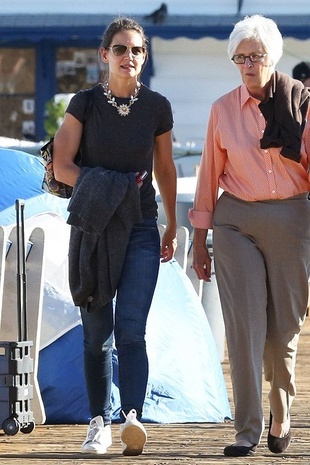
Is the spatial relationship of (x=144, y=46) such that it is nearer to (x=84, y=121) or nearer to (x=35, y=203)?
(x=84, y=121)

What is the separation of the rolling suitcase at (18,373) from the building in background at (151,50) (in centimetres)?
1481

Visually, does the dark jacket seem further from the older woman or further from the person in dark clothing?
the older woman

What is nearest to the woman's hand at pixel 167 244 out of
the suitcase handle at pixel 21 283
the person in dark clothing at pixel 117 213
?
the person in dark clothing at pixel 117 213

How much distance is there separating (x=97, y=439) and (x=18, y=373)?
0.61 m

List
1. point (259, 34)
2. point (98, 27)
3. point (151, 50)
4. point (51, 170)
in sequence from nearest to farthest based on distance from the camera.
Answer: point (259, 34) < point (51, 170) < point (98, 27) < point (151, 50)

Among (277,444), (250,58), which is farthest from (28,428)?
(250,58)

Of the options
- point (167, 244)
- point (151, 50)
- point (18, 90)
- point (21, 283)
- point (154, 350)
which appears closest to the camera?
point (167, 244)

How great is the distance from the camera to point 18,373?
6207 mm

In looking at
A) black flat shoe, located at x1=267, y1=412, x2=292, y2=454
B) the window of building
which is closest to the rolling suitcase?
black flat shoe, located at x1=267, y1=412, x2=292, y2=454

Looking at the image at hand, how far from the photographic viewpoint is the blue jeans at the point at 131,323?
223 inches

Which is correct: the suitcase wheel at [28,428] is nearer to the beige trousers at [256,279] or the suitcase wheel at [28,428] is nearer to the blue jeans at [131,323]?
the blue jeans at [131,323]

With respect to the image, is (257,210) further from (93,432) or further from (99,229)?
(93,432)

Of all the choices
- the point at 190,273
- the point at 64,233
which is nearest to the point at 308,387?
the point at 190,273

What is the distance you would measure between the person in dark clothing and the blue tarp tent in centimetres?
114
